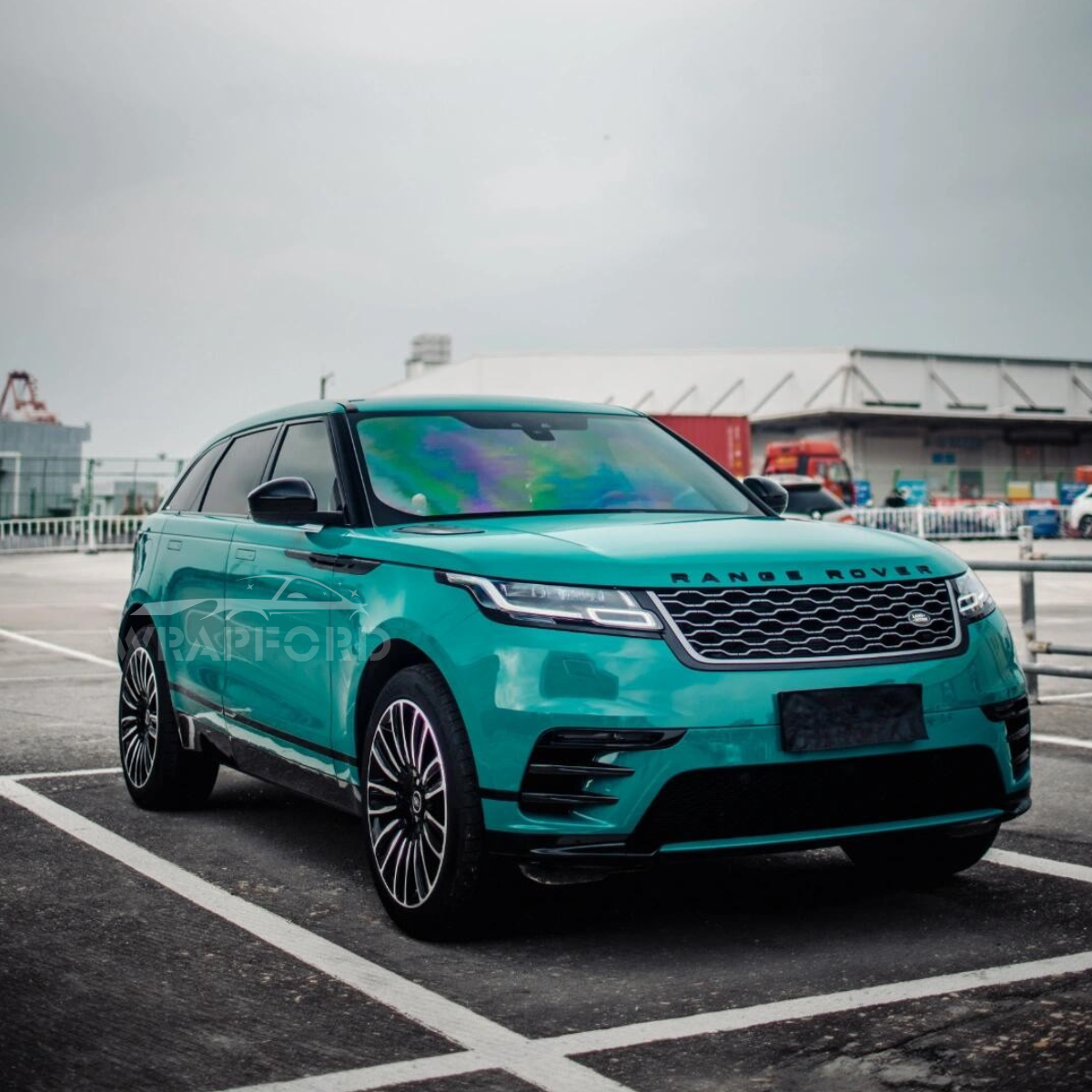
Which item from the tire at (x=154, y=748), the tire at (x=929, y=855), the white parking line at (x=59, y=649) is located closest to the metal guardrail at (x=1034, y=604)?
the tire at (x=929, y=855)

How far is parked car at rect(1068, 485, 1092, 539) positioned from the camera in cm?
4872

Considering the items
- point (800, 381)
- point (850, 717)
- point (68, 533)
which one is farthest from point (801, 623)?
point (800, 381)

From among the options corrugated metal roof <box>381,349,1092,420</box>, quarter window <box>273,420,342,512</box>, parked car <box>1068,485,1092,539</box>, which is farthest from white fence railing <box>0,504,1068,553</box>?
quarter window <box>273,420,342,512</box>

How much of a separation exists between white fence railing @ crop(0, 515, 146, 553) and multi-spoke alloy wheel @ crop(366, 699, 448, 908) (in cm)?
3764

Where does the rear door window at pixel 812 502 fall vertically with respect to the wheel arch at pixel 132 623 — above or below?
above

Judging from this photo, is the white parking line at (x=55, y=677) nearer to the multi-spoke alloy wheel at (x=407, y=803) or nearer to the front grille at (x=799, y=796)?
the multi-spoke alloy wheel at (x=407, y=803)

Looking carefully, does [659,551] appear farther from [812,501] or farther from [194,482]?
[812,501]

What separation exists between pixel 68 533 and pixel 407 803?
41169mm

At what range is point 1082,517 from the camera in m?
48.9

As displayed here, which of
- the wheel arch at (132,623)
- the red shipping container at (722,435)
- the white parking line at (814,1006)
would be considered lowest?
the white parking line at (814,1006)

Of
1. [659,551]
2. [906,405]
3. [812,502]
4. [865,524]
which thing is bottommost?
[659,551]

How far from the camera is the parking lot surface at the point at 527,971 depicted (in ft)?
11.7

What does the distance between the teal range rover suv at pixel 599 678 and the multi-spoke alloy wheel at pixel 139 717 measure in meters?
1.29

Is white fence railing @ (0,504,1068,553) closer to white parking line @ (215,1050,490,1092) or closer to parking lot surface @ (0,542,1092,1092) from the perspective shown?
parking lot surface @ (0,542,1092,1092)
